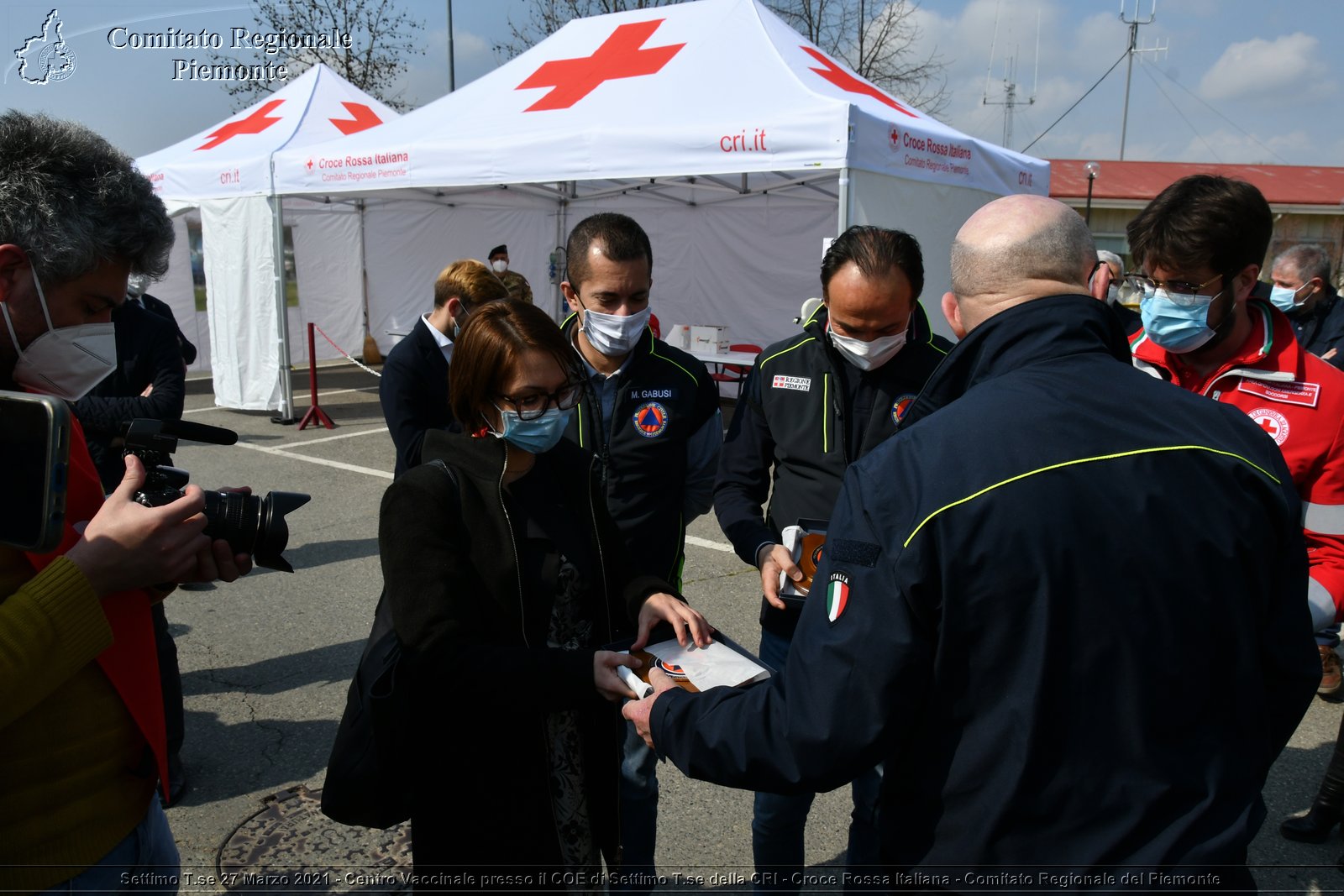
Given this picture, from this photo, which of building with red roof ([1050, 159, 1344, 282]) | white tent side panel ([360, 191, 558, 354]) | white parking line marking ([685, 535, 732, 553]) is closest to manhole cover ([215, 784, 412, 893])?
white parking line marking ([685, 535, 732, 553])

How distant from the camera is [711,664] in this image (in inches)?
67.8

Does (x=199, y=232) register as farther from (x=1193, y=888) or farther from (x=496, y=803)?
(x=1193, y=888)

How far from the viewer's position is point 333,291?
47.8 ft

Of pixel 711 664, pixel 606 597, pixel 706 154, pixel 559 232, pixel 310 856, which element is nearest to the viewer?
pixel 711 664

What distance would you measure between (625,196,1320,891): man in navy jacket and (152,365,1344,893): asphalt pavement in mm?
123

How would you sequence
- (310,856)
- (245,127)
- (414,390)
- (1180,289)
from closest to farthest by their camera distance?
(1180,289), (310,856), (414,390), (245,127)

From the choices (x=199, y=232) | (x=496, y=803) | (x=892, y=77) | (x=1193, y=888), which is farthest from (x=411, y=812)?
(x=892, y=77)

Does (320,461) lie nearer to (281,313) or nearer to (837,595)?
(281,313)

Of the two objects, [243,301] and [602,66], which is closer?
[602,66]

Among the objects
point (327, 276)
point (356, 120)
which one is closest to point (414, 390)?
point (356, 120)

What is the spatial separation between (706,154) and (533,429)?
5757 millimetres

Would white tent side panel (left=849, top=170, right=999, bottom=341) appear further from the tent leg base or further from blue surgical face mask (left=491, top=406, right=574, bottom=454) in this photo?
the tent leg base

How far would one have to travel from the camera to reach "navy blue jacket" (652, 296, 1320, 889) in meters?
1.15

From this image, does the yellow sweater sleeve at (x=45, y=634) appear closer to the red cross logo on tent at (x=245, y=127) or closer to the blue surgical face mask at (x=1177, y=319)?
the blue surgical face mask at (x=1177, y=319)
